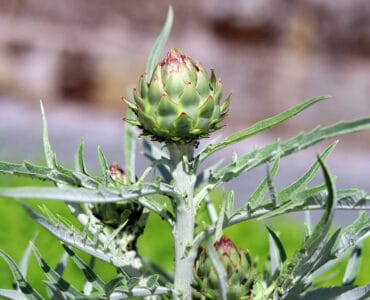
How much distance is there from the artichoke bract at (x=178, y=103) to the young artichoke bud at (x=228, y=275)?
0.12 meters

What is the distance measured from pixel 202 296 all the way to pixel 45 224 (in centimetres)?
19

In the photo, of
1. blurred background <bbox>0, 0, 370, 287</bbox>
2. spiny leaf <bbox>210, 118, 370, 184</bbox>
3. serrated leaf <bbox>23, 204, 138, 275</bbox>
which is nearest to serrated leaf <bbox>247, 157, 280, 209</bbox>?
spiny leaf <bbox>210, 118, 370, 184</bbox>

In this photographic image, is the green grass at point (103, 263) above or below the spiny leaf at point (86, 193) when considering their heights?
below

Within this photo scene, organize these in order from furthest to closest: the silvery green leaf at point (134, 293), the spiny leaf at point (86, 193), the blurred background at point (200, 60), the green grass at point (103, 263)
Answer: the blurred background at point (200, 60) < the green grass at point (103, 263) < the silvery green leaf at point (134, 293) < the spiny leaf at point (86, 193)

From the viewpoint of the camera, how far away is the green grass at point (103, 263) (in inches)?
95.7

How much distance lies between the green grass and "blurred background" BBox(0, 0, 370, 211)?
77 cm

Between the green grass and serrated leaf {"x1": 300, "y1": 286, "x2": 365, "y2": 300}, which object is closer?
serrated leaf {"x1": 300, "y1": 286, "x2": 365, "y2": 300}

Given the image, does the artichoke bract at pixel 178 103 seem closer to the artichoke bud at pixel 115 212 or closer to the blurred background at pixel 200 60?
the artichoke bud at pixel 115 212

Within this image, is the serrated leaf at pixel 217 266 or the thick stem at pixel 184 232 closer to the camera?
the serrated leaf at pixel 217 266

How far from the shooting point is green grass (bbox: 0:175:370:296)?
2.43m

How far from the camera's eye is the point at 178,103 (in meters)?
0.63

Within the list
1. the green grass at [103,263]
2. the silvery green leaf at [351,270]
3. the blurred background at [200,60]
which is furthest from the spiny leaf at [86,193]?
the blurred background at [200,60]

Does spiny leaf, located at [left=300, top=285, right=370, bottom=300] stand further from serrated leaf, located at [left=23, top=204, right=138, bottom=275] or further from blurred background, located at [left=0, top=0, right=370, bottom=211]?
blurred background, located at [left=0, top=0, right=370, bottom=211]

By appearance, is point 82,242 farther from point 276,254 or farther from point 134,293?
point 276,254
